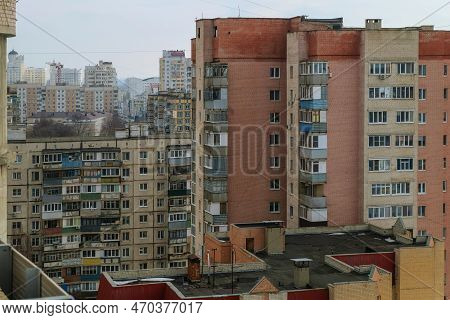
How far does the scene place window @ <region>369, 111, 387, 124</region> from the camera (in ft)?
44.4

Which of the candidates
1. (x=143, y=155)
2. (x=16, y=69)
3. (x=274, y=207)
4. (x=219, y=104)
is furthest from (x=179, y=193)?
(x=16, y=69)

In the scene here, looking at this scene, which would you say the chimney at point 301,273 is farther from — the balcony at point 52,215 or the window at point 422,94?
the balcony at point 52,215

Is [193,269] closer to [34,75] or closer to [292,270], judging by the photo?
[292,270]

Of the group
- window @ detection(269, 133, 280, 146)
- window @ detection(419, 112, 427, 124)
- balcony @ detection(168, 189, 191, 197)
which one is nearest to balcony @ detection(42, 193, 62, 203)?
balcony @ detection(168, 189, 191, 197)

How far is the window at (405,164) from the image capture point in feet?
44.9

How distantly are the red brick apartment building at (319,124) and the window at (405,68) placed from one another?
2cm

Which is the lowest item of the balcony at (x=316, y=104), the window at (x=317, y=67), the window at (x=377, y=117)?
the window at (x=377, y=117)

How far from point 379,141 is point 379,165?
0.41 meters

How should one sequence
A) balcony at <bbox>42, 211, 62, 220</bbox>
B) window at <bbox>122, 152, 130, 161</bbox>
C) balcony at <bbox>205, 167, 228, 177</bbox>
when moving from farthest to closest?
window at <bbox>122, 152, 130, 161</bbox>
balcony at <bbox>42, 211, 62, 220</bbox>
balcony at <bbox>205, 167, 228, 177</bbox>

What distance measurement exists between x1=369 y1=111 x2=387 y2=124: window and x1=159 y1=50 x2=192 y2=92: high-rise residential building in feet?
104

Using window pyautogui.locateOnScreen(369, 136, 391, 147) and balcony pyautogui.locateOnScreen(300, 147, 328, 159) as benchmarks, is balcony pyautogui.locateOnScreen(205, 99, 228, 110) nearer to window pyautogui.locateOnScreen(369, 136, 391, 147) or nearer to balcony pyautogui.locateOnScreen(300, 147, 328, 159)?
balcony pyautogui.locateOnScreen(300, 147, 328, 159)

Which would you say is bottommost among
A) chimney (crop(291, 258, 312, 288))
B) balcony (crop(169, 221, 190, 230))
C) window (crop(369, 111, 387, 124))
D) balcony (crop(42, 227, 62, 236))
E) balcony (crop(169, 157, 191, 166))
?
balcony (crop(42, 227, 62, 236))

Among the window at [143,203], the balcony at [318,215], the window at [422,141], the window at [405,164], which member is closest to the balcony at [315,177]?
the balcony at [318,215]

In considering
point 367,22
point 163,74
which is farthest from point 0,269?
point 163,74
